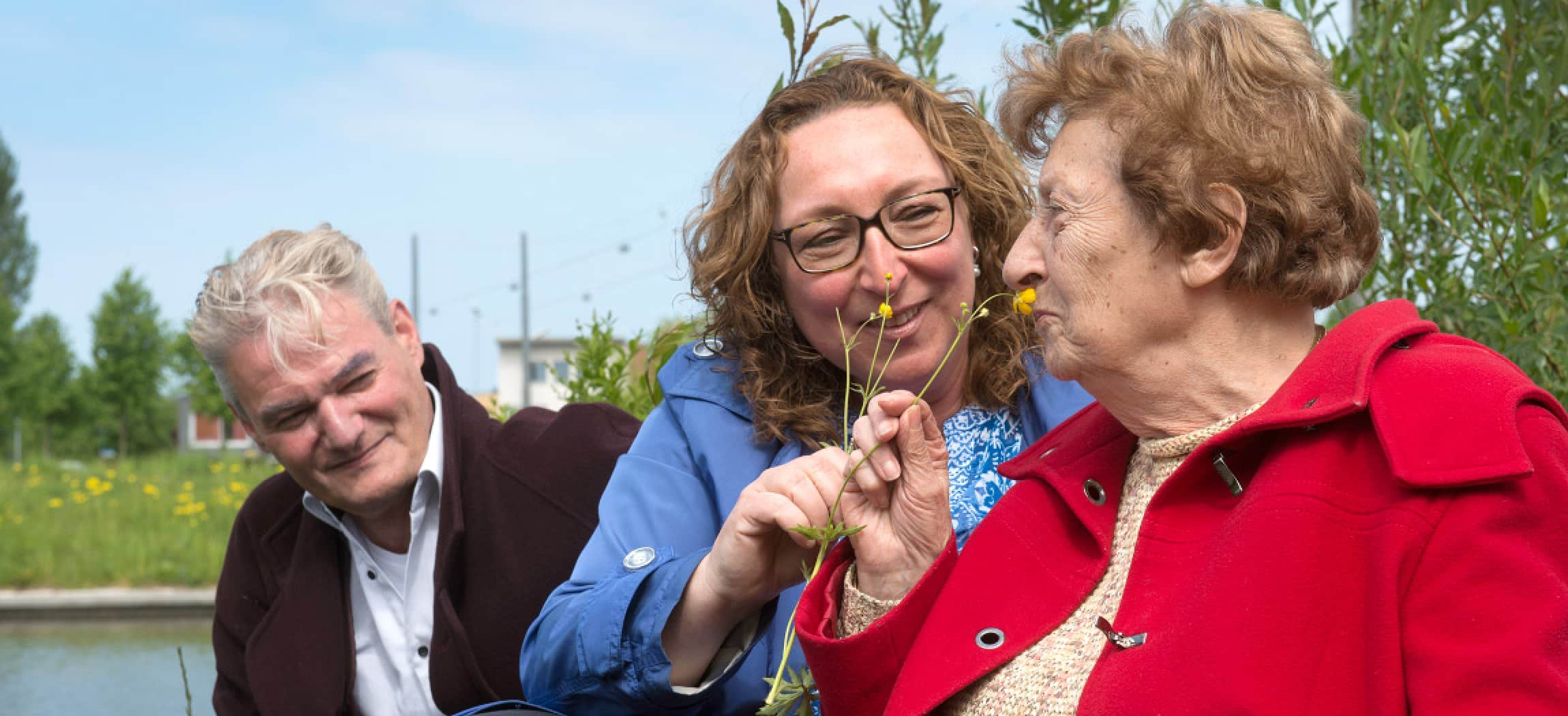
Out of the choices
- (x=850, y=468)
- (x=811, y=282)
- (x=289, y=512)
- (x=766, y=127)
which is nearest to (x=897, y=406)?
(x=850, y=468)

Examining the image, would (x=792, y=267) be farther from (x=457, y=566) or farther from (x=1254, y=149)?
(x=457, y=566)

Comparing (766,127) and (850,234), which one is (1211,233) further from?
(766,127)

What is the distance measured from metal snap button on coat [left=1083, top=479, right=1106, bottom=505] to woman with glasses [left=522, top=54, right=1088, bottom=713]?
1.53ft

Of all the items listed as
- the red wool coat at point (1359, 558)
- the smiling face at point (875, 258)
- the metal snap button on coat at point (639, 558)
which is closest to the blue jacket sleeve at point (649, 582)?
the metal snap button on coat at point (639, 558)

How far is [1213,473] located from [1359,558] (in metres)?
0.26

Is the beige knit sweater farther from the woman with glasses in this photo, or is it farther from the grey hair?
the grey hair

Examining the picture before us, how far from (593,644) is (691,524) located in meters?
0.34

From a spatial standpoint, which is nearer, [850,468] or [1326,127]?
[1326,127]

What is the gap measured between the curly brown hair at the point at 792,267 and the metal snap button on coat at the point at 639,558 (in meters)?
0.37

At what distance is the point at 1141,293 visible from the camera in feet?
6.10

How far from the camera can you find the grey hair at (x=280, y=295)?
10.9 ft

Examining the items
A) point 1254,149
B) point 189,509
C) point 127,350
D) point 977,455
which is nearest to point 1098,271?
point 1254,149

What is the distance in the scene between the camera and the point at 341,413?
3342 mm

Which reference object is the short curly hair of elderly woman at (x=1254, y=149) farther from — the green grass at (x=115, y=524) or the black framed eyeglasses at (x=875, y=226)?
the green grass at (x=115, y=524)
